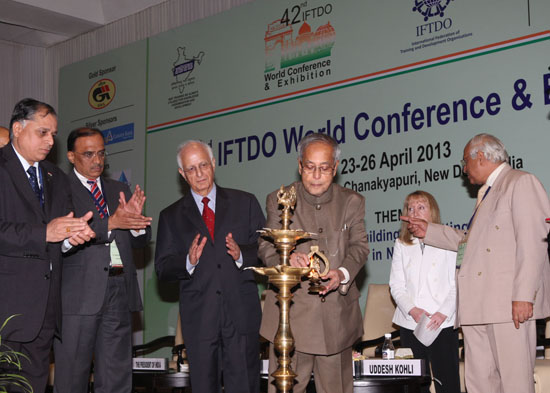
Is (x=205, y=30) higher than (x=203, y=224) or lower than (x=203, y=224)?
higher

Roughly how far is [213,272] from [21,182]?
41.8 inches

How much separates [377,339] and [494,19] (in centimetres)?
240

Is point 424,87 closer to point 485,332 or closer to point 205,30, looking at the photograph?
point 485,332

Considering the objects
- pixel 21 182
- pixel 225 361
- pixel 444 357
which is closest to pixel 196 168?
pixel 21 182

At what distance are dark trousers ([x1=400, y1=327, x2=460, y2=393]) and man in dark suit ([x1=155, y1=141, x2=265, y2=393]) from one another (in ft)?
4.12

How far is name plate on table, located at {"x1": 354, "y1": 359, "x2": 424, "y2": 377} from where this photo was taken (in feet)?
11.7

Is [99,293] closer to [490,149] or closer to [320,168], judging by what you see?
[320,168]

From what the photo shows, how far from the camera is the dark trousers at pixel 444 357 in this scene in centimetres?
421

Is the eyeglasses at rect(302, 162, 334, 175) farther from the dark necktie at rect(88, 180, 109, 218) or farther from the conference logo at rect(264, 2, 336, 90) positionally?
the conference logo at rect(264, 2, 336, 90)

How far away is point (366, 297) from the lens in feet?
18.4

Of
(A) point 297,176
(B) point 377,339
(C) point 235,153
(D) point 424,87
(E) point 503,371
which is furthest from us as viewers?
(C) point 235,153

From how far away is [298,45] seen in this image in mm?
6184

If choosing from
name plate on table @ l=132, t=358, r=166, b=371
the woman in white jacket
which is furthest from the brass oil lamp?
name plate on table @ l=132, t=358, r=166, b=371

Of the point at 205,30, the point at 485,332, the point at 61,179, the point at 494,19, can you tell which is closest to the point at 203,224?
the point at 61,179
